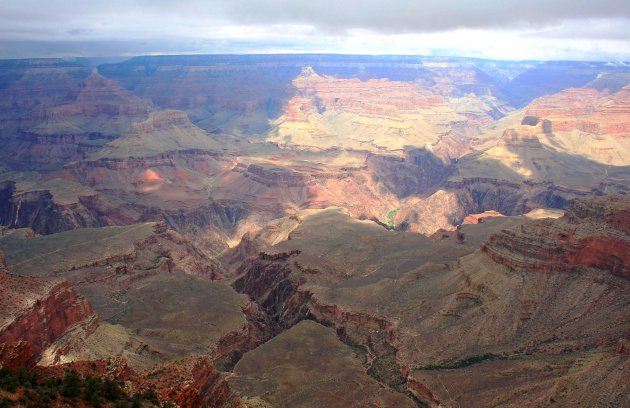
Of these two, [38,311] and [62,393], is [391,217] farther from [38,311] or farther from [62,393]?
[62,393]

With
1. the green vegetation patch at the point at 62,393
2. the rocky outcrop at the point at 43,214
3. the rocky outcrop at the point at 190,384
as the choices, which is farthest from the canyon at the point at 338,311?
the green vegetation patch at the point at 62,393

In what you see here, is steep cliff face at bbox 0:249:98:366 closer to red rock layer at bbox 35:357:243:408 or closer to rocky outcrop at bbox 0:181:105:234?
red rock layer at bbox 35:357:243:408

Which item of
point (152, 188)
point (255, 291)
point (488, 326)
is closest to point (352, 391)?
point (488, 326)

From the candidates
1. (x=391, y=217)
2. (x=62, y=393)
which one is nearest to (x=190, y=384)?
(x=62, y=393)

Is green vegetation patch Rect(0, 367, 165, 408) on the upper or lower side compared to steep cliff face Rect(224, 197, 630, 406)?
upper

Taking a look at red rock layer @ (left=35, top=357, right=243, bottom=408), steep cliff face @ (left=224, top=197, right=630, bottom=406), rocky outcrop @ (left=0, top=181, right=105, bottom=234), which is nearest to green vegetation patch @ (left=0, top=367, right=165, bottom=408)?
red rock layer @ (left=35, top=357, right=243, bottom=408)

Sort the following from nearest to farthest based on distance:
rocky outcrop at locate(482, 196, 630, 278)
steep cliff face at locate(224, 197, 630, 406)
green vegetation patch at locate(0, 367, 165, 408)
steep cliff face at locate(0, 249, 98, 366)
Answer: green vegetation patch at locate(0, 367, 165, 408) → steep cliff face at locate(0, 249, 98, 366) → steep cliff face at locate(224, 197, 630, 406) → rocky outcrop at locate(482, 196, 630, 278)
